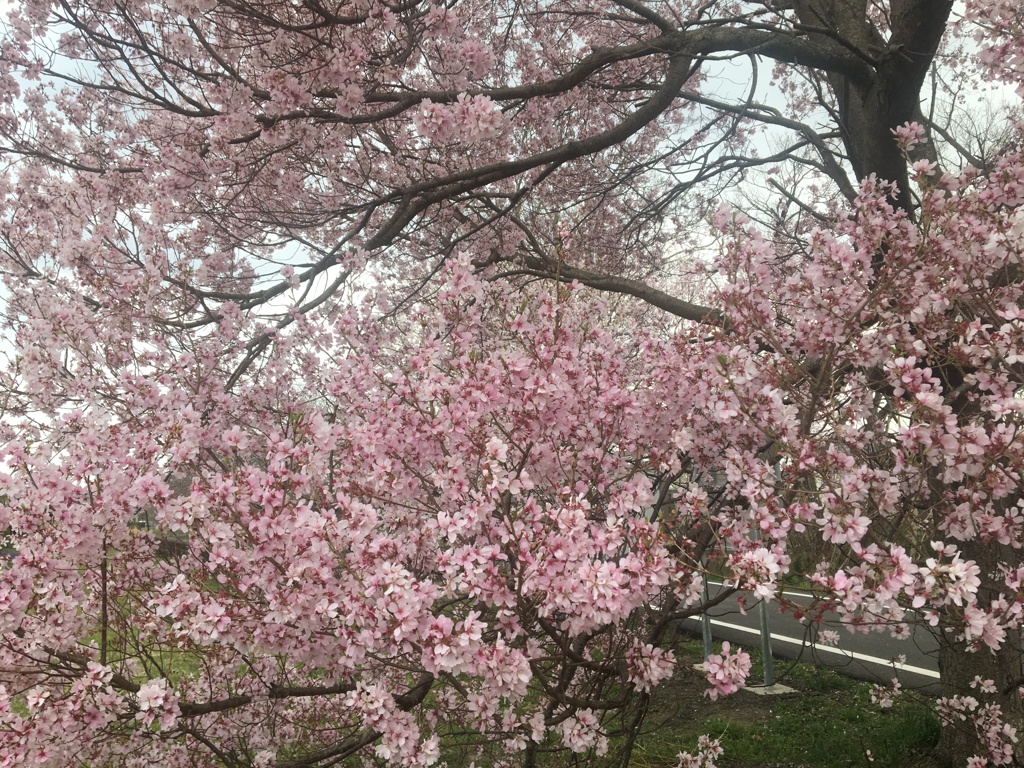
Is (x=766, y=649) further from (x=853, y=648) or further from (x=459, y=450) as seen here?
(x=459, y=450)

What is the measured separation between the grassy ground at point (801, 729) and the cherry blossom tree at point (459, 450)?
0.53 m

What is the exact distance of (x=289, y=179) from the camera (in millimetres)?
5652

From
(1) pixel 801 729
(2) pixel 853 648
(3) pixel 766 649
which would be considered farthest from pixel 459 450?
(2) pixel 853 648

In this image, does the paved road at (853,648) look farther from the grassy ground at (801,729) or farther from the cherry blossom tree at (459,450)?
the cherry blossom tree at (459,450)

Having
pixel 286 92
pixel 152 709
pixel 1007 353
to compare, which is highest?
pixel 286 92

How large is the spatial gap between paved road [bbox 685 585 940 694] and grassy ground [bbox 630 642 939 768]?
56 centimetres

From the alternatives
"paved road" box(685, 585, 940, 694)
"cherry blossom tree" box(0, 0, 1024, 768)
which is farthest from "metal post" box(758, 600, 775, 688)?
"cherry blossom tree" box(0, 0, 1024, 768)

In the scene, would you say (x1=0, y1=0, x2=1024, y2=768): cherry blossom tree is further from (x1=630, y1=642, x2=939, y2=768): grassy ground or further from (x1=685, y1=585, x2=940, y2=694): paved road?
(x1=685, y1=585, x2=940, y2=694): paved road

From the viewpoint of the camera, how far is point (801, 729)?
6.44m

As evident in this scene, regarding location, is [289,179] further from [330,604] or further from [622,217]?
[622,217]

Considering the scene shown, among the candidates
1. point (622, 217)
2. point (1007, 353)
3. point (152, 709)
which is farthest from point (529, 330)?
point (622, 217)

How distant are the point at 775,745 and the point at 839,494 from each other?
462 centimetres

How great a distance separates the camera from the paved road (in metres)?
8.39

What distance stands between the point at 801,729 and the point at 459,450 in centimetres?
579
